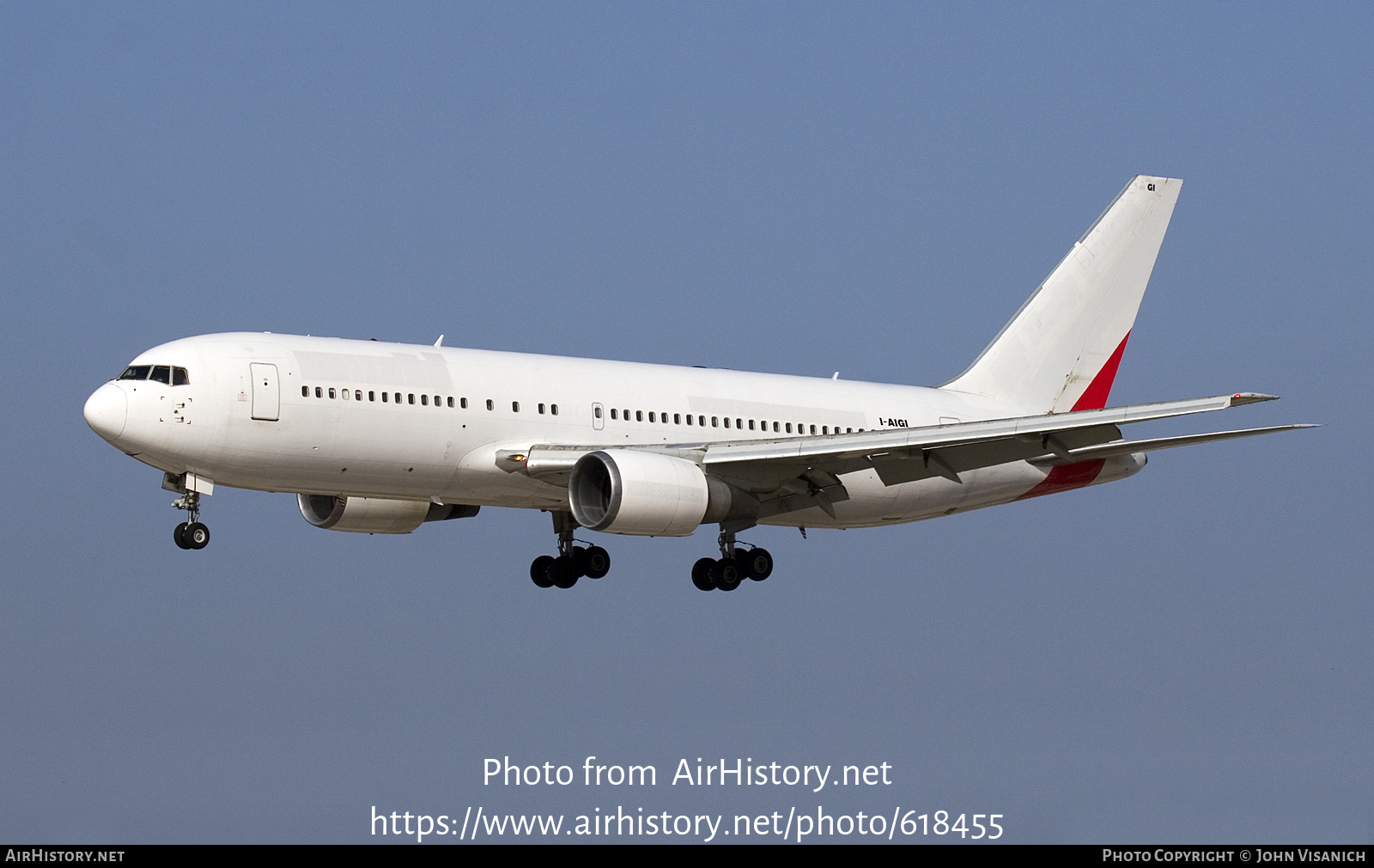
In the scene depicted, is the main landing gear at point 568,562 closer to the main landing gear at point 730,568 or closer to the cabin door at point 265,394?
the main landing gear at point 730,568

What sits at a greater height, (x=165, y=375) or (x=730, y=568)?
(x=730, y=568)

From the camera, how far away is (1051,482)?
152 feet

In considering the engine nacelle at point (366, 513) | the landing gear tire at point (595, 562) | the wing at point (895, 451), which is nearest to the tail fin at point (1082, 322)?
the wing at point (895, 451)

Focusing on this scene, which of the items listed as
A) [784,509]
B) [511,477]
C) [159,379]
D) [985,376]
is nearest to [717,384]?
[784,509]

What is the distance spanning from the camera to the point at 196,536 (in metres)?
36.4

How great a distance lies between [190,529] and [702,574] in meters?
11.4

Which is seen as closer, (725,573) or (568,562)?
(725,573)

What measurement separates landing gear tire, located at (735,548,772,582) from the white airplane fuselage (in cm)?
82

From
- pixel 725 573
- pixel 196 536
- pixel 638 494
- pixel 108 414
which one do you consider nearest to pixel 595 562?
pixel 725 573

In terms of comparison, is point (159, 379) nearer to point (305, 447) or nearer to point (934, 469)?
point (305, 447)

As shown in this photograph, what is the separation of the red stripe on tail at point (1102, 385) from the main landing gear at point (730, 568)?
10.8 metres

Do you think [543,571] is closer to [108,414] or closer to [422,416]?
[422,416]

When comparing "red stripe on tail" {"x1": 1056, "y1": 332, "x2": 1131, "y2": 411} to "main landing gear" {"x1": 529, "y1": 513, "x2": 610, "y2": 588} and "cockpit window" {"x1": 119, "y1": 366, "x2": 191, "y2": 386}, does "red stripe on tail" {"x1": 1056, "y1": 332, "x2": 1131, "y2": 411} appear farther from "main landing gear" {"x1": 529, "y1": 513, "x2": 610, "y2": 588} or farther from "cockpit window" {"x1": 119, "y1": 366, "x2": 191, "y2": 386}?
"cockpit window" {"x1": 119, "y1": 366, "x2": 191, "y2": 386}

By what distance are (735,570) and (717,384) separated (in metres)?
4.15
